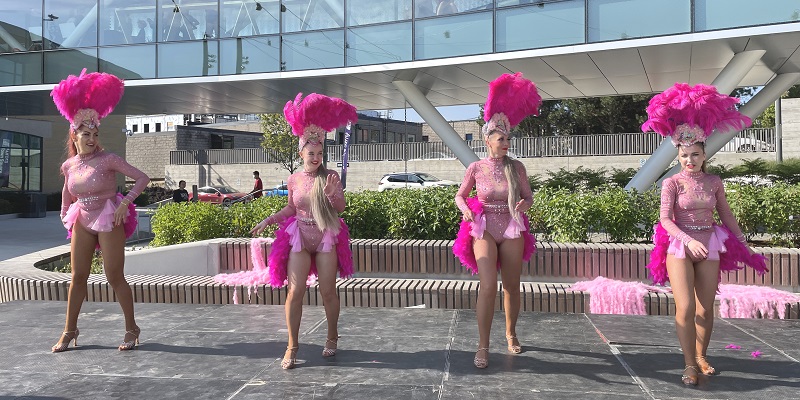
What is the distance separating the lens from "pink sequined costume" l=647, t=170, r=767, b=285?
183 inches

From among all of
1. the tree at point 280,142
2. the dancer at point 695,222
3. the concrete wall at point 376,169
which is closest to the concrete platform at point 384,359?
the dancer at point 695,222

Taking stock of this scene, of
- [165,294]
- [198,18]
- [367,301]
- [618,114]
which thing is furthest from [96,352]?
[618,114]

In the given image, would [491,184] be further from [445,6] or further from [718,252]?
[445,6]

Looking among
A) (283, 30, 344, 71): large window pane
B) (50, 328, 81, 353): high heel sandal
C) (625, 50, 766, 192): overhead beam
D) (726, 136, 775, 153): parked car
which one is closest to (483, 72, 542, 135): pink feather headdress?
(50, 328, 81, 353): high heel sandal

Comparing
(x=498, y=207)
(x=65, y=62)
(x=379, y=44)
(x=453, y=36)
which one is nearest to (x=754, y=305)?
(x=498, y=207)

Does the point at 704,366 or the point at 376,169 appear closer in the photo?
the point at 704,366

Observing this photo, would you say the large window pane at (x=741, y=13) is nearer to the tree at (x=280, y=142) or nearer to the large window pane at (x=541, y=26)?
the large window pane at (x=541, y=26)

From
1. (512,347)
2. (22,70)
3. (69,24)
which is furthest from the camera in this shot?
(22,70)

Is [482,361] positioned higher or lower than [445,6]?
lower

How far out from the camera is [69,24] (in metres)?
19.5

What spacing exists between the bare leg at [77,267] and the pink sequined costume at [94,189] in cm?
7

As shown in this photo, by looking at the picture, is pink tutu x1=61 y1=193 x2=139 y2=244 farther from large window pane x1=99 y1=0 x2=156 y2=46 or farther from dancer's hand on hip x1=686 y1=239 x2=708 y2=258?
large window pane x1=99 y1=0 x2=156 y2=46

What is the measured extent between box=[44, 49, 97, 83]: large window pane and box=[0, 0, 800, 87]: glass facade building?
3 centimetres

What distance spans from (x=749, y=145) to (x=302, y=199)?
35.9m
